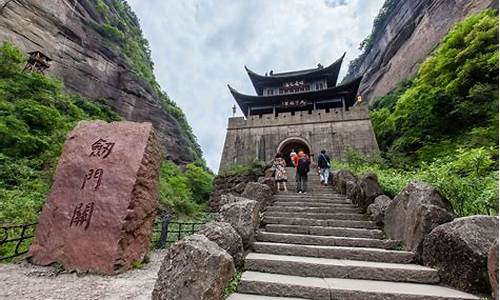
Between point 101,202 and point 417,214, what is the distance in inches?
175

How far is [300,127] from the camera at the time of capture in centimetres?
1443

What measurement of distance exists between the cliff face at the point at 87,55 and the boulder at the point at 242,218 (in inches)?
670

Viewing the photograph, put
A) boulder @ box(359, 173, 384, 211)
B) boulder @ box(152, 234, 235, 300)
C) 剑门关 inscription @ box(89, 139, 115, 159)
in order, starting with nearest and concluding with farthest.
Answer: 1. boulder @ box(152, 234, 235, 300)
2. 剑门关 inscription @ box(89, 139, 115, 159)
3. boulder @ box(359, 173, 384, 211)

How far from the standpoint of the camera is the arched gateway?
13477mm

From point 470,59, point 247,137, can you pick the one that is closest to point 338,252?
point 470,59

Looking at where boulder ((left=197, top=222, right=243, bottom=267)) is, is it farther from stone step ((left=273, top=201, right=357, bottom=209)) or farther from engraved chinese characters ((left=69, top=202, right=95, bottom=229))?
stone step ((left=273, top=201, right=357, bottom=209))

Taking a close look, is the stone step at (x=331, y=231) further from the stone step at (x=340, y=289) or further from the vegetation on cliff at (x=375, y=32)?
the vegetation on cliff at (x=375, y=32)

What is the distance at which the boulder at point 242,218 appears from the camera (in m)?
2.93

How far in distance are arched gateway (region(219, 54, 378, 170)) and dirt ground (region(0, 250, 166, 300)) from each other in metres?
10.7

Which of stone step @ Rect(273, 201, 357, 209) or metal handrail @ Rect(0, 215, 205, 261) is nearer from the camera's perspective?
metal handrail @ Rect(0, 215, 205, 261)

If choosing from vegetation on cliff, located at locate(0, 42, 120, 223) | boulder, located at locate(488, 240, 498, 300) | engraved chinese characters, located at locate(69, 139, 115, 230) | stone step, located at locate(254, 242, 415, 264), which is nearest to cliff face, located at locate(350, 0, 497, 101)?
stone step, located at locate(254, 242, 415, 264)

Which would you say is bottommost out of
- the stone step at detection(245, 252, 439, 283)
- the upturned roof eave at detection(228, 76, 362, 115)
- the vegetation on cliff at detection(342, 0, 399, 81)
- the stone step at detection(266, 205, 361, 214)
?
the stone step at detection(245, 252, 439, 283)

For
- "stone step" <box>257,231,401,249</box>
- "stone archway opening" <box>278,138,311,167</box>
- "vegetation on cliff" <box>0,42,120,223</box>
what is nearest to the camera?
"stone step" <box>257,231,401,249</box>

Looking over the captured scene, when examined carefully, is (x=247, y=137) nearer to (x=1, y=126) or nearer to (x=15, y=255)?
(x=1, y=126)
